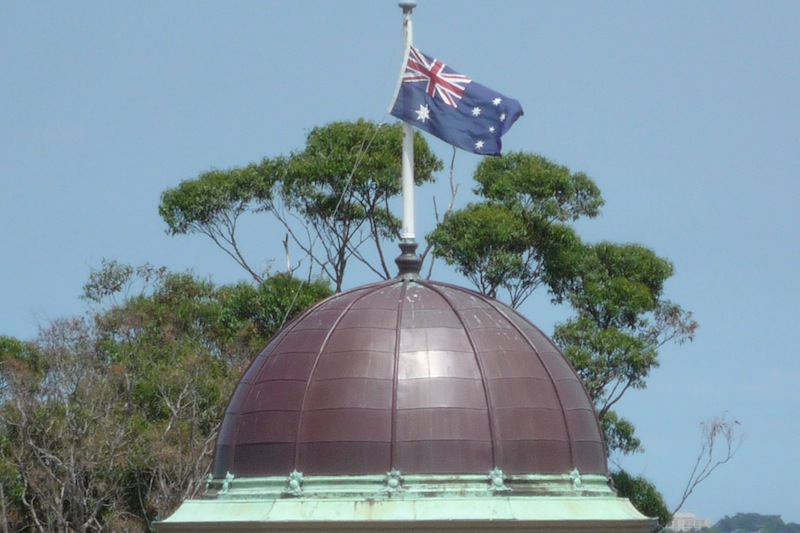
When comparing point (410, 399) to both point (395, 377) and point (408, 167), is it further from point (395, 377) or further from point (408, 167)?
point (408, 167)

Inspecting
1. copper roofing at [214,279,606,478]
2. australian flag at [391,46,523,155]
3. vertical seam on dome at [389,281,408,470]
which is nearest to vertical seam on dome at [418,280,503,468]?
copper roofing at [214,279,606,478]

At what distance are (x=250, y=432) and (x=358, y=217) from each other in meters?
29.4

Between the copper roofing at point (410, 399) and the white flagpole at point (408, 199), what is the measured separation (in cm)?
73

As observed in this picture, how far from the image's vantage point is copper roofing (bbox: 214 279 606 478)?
16812mm

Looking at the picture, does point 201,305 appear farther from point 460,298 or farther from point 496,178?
point 460,298

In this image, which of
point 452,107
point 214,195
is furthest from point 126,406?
point 452,107

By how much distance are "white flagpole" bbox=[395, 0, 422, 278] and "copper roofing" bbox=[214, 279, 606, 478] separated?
0.73 m

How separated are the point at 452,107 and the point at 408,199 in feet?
5.06

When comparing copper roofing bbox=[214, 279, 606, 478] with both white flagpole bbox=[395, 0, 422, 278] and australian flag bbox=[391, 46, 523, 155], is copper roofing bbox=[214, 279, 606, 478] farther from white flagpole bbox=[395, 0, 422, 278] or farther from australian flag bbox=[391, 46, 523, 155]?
australian flag bbox=[391, 46, 523, 155]

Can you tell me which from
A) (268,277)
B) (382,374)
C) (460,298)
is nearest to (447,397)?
(382,374)

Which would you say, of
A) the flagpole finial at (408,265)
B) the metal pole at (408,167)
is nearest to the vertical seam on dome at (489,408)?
the flagpole finial at (408,265)

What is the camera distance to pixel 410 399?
1695 centimetres

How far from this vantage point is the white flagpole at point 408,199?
63.3ft

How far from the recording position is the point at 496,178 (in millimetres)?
43594
